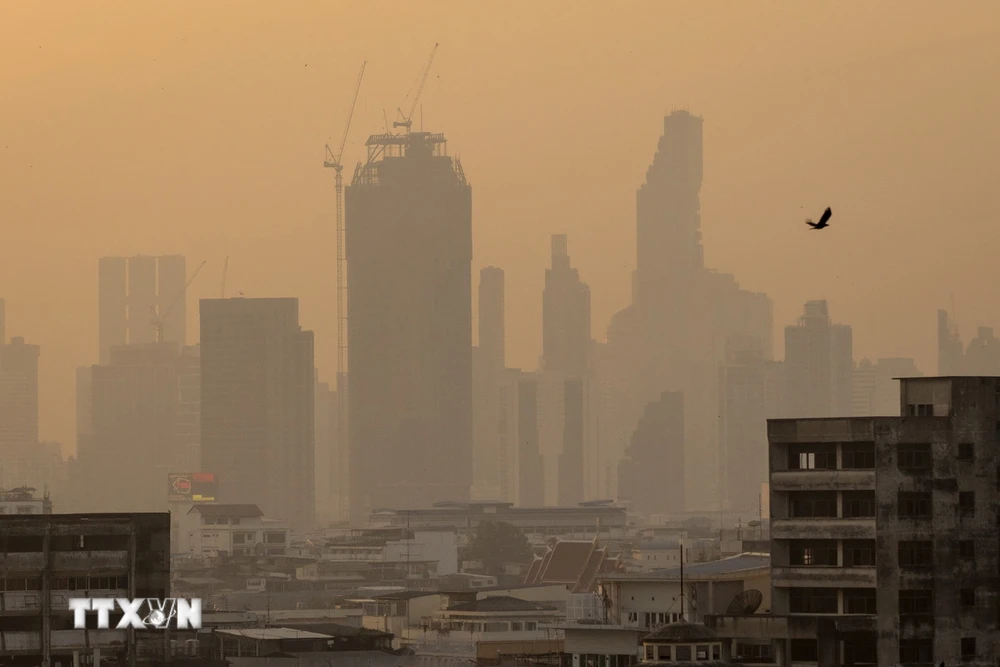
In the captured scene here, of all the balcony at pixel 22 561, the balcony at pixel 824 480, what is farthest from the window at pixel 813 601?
the balcony at pixel 22 561

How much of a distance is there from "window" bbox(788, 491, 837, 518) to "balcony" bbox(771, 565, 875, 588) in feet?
7.45

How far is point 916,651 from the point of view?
107m

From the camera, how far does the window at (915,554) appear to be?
108312mm

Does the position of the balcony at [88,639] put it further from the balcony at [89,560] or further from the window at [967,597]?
the window at [967,597]

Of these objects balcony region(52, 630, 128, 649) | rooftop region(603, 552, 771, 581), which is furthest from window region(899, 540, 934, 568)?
balcony region(52, 630, 128, 649)

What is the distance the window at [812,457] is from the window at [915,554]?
444cm

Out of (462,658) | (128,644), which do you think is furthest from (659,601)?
(462,658)

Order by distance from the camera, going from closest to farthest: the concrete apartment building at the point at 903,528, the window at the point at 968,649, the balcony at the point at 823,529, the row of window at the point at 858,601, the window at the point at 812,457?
the row of window at the point at 858,601, the concrete apartment building at the point at 903,528, the window at the point at 968,649, the balcony at the point at 823,529, the window at the point at 812,457

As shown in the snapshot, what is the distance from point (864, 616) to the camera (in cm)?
10675

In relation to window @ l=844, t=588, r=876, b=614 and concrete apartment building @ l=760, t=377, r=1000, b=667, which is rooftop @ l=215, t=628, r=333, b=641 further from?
window @ l=844, t=588, r=876, b=614

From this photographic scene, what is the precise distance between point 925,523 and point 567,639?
17.4 meters

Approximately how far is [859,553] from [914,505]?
3116mm

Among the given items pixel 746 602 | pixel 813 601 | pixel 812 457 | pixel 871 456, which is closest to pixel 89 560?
pixel 746 602

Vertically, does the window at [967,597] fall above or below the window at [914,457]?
below
